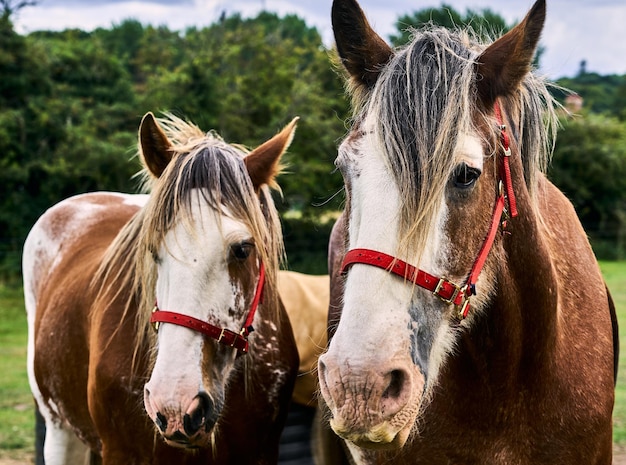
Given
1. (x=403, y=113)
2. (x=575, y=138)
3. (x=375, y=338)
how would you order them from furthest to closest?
(x=575, y=138)
(x=403, y=113)
(x=375, y=338)

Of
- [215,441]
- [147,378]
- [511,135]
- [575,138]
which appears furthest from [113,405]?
[575,138]

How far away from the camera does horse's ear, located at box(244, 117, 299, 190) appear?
3.35 meters

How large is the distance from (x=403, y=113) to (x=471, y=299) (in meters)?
0.62

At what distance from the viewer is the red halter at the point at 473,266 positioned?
191 centimetres

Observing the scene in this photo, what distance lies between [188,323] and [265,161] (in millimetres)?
978

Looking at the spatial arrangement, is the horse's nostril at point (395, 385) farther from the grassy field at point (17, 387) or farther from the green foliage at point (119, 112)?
the green foliage at point (119, 112)

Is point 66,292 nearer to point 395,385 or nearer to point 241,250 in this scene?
point 241,250

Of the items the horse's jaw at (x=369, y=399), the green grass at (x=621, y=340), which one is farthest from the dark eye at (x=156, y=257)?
the green grass at (x=621, y=340)

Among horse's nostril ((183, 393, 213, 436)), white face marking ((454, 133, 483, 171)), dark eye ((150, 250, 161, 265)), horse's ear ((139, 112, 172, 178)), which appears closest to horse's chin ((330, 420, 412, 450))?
white face marking ((454, 133, 483, 171))

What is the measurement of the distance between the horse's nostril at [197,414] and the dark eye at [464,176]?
4.48ft

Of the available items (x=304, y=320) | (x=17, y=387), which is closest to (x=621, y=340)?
(x=304, y=320)

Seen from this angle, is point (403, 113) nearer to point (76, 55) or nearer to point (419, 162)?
point (419, 162)

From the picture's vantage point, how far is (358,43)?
7.87ft

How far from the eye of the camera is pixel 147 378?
3137 millimetres
